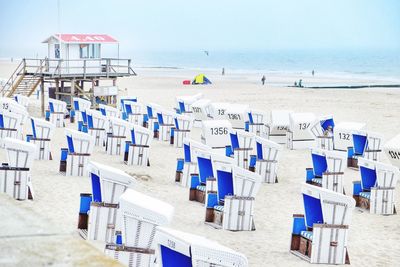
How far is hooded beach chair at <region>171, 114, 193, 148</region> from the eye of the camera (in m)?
23.6

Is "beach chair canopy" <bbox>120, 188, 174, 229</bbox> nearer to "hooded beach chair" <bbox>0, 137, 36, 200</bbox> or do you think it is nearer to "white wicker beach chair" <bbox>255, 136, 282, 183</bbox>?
"hooded beach chair" <bbox>0, 137, 36, 200</bbox>

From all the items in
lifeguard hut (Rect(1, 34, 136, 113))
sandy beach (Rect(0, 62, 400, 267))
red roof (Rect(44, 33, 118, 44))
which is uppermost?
red roof (Rect(44, 33, 118, 44))

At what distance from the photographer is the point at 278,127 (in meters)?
24.7

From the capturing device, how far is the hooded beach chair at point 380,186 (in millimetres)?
14789

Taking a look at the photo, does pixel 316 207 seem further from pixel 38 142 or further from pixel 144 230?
pixel 38 142

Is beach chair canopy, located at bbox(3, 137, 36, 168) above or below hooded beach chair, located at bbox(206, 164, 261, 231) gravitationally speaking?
above

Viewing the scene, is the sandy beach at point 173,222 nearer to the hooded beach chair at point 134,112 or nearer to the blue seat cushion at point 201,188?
the blue seat cushion at point 201,188

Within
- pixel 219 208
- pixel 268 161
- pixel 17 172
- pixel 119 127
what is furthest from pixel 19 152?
pixel 119 127

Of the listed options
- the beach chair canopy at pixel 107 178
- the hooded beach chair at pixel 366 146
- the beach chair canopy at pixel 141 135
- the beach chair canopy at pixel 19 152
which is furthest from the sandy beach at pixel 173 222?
the beach chair canopy at pixel 107 178

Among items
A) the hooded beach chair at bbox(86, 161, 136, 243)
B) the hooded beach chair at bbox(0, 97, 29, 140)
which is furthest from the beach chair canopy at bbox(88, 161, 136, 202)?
the hooded beach chair at bbox(0, 97, 29, 140)

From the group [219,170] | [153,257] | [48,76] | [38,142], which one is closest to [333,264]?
[219,170]

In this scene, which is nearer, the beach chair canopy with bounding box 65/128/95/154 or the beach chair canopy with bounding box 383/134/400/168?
the beach chair canopy with bounding box 65/128/95/154

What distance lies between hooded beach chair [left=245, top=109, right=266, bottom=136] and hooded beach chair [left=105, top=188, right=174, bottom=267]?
17.5 meters

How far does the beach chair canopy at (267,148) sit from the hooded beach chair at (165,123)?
6.60 metres
